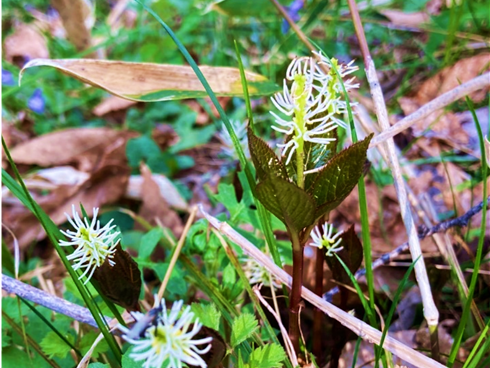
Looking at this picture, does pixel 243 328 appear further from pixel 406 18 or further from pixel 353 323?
pixel 406 18

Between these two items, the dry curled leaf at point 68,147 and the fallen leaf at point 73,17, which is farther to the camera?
the fallen leaf at point 73,17

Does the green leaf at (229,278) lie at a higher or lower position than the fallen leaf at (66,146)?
lower

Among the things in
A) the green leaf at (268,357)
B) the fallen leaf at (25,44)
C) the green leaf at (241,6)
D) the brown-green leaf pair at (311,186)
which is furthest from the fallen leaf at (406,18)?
the fallen leaf at (25,44)

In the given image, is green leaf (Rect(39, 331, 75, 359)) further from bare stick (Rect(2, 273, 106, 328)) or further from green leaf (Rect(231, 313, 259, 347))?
green leaf (Rect(231, 313, 259, 347))

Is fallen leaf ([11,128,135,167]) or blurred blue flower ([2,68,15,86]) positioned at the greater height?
blurred blue flower ([2,68,15,86])

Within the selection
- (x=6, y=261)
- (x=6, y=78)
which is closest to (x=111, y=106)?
(x=6, y=78)

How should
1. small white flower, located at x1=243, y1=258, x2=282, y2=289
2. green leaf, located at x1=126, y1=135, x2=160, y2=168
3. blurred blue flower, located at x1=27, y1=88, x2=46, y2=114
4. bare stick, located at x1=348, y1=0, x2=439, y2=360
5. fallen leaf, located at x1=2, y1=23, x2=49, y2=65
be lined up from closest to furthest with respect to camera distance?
1. bare stick, located at x1=348, y1=0, x2=439, y2=360
2. small white flower, located at x1=243, y1=258, x2=282, y2=289
3. green leaf, located at x1=126, y1=135, x2=160, y2=168
4. blurred blue flower, located at x1=27, y1=88, x2=46, y2=114
5. fallen leaf, located at x1=2, y1=23, x2=49, y2=65

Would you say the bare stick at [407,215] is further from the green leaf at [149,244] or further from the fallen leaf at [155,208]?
the fallen leaf at [155,208]

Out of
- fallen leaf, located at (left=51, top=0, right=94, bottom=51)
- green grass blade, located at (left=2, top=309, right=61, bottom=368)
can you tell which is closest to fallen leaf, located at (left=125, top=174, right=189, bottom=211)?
green grass blade, located at (left=2, top=309, right=61, bottom=368)
